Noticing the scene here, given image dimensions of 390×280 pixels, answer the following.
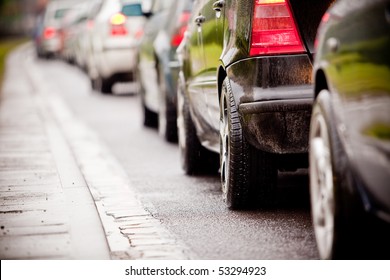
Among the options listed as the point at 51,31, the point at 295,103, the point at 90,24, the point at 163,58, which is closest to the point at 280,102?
the point at 295,103

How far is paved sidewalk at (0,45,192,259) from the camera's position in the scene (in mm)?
5832

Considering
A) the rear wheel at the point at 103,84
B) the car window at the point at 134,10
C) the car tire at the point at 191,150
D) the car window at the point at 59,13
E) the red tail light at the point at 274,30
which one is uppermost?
the red tail light at the point at 274,30

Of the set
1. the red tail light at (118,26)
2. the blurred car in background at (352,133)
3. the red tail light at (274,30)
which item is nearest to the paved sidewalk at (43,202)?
the blurred car in background at (352,133)

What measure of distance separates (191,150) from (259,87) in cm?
251

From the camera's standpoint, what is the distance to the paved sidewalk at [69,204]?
19.1ft

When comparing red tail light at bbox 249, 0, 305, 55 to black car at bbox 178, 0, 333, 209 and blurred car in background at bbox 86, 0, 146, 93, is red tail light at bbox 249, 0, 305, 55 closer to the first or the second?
black car at bbox 178, 0, 333, 209

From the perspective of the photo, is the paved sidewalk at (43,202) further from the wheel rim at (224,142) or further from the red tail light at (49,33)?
the red tail light at (49,33)

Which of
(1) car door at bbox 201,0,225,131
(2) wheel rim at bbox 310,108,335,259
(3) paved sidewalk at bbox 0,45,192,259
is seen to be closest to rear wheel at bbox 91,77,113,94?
(3) paved sidewalk at bbox 0,45,192,259

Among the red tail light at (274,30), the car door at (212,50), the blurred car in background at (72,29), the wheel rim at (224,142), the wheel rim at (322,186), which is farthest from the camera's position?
the blurred car in background at (72,29)

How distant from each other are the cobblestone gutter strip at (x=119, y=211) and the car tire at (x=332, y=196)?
87cm

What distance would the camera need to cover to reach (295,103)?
20.4ft

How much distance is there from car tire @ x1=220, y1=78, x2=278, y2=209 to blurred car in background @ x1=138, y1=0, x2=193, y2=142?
11.3 ft

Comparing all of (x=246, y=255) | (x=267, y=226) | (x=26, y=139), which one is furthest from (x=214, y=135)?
(x=26, y=139)
